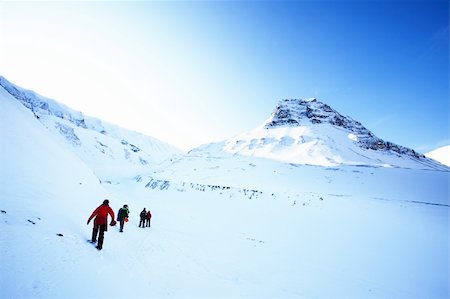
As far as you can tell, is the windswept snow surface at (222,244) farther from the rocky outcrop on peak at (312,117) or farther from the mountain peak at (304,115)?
the mountain peak at (304,115)

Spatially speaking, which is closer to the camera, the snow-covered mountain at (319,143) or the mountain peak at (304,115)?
the snow-covered mountain at (319,143)

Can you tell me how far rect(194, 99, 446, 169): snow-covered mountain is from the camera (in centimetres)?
5906

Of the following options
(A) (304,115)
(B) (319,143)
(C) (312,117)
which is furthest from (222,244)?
(A) (304,115)

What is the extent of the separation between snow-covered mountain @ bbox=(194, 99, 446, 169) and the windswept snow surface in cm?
2883

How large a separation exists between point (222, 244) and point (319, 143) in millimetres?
60089

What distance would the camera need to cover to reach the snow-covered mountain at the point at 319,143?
5906 centimetres

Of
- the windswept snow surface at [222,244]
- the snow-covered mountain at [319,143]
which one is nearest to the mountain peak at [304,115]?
the snow-covered mountain at [319,143]

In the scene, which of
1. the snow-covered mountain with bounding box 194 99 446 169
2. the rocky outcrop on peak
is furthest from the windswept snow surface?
the rocky outcrop on peak

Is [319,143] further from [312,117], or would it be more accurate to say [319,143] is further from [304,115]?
[304,115]

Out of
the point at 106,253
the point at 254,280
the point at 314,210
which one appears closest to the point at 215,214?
the point at 314,210

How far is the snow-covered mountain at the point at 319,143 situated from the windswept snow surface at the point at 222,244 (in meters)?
28.8

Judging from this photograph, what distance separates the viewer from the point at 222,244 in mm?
14969

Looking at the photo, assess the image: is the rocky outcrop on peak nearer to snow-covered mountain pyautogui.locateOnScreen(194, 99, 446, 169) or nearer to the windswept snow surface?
snow-covered mountain pyautogui.locateOnScreen(194, 99, 446, 169)

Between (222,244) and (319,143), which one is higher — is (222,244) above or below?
below
